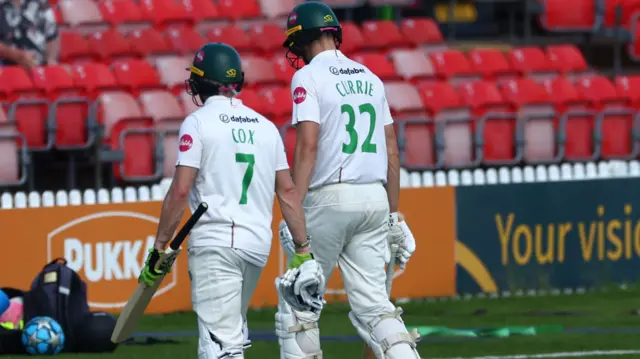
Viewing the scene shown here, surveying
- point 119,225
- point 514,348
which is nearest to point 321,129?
point 514,348

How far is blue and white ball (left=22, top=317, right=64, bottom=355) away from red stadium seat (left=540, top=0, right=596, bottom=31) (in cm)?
1106

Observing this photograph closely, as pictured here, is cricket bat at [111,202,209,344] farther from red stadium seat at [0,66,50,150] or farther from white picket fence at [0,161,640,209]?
red stadium seat at [0,66,50,150]

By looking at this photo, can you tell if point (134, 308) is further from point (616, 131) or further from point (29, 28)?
point (616, 131)

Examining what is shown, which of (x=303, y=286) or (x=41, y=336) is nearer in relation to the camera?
(x=303, y=286)

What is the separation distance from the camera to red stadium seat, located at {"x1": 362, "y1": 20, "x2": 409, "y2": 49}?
17.8 metres

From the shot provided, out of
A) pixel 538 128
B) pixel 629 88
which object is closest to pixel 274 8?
pixel 538 128

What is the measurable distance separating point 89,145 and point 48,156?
2.40 feet

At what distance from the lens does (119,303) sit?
1247 cm

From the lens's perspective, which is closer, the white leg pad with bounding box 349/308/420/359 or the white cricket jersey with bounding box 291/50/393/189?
the white leg pad with bounding box 349/308/420/359

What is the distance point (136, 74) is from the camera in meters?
15.6

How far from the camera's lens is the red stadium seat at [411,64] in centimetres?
1712

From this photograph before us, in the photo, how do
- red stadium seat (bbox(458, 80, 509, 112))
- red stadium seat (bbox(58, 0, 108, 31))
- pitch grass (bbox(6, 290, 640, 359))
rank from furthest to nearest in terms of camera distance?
1. red stadium seat (bbox(58, 0, 108, 31))
2. red stadium seat (bbox(458, 80, 509, 112))
3. pitch grass (bbox(6, 290, 640, 359))

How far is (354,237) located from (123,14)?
976 cm

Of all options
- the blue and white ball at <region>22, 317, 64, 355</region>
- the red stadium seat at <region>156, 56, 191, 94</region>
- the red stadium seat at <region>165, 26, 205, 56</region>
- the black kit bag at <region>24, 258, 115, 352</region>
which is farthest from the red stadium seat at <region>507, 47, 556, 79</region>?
the blue and white ball at <region>22, 317, 64, 355</region>
